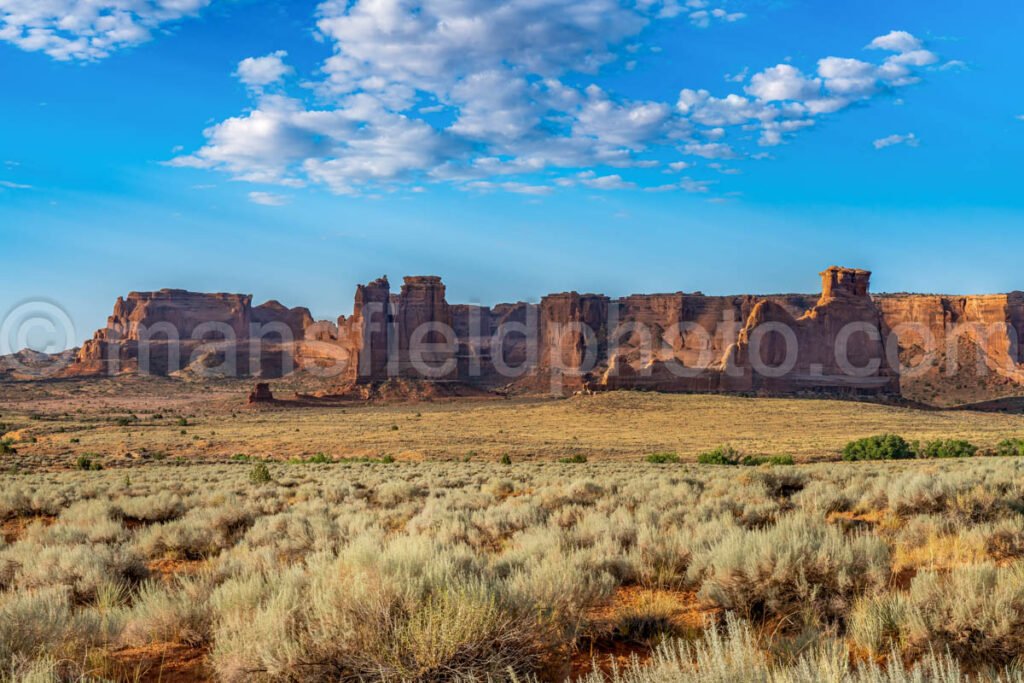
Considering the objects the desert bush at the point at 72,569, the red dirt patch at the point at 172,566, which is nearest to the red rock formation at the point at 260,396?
the red dirt patch at the point at 172,566

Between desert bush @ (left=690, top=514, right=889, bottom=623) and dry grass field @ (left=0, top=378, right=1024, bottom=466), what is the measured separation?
2585 cm

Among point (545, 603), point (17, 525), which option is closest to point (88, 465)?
point (17, 525)

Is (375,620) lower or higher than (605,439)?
higher

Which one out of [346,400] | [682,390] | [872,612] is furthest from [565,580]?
[346,400]

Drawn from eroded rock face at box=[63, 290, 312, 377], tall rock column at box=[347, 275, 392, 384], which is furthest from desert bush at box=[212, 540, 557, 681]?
eroded rock face at box=[63, 290, 312, 377]

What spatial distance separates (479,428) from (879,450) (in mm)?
28155

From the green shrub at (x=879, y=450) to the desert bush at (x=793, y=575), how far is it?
86.4 ft

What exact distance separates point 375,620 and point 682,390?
6679 centimetres

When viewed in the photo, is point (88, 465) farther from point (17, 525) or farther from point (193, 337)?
point (193, 337)

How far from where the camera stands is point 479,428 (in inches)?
2018

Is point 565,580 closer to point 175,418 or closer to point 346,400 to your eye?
point 175,418

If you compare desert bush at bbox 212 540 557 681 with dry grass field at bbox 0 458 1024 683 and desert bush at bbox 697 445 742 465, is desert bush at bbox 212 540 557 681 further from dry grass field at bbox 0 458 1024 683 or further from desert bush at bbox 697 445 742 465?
desert bush at bbox 697 445 742 465

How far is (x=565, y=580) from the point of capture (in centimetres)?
521

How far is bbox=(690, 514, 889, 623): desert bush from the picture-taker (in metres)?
5.34
